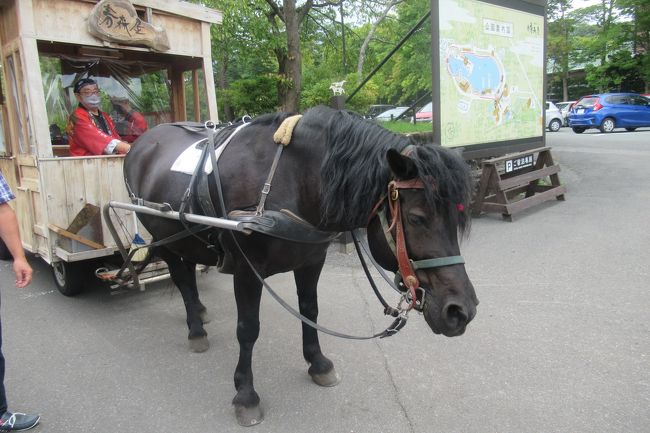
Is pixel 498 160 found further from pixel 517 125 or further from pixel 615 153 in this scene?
pixel 615 153

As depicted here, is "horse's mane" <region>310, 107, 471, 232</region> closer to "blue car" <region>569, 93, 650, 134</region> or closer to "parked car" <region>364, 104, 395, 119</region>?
"parked car" <region>364, 104, 395, 119</region>

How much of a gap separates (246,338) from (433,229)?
54.4 inches

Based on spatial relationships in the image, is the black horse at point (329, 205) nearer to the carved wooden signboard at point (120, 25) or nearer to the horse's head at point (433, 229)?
the horse's head at point (433, 229)

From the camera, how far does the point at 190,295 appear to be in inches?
151

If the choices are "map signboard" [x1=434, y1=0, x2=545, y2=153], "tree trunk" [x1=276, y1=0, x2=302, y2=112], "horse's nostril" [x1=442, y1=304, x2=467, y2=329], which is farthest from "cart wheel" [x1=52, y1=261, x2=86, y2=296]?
"tree trunk" [x1=276, y1=0, x2=302, y2=112]

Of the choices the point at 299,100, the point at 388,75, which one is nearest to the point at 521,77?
the point at 299,100

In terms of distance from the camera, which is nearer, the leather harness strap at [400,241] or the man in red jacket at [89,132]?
the leather harness strap at [400,241]

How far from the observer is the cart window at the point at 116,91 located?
517 centimetres

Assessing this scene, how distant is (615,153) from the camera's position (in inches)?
493

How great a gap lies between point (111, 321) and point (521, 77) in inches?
298

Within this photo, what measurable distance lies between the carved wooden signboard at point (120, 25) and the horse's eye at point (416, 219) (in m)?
3.49

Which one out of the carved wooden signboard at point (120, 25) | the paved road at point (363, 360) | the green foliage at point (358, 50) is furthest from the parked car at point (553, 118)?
the carved wooden signboard at point (120, 25)

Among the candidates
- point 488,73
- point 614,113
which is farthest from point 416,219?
point 614,113

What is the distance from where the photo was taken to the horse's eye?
201 cm
